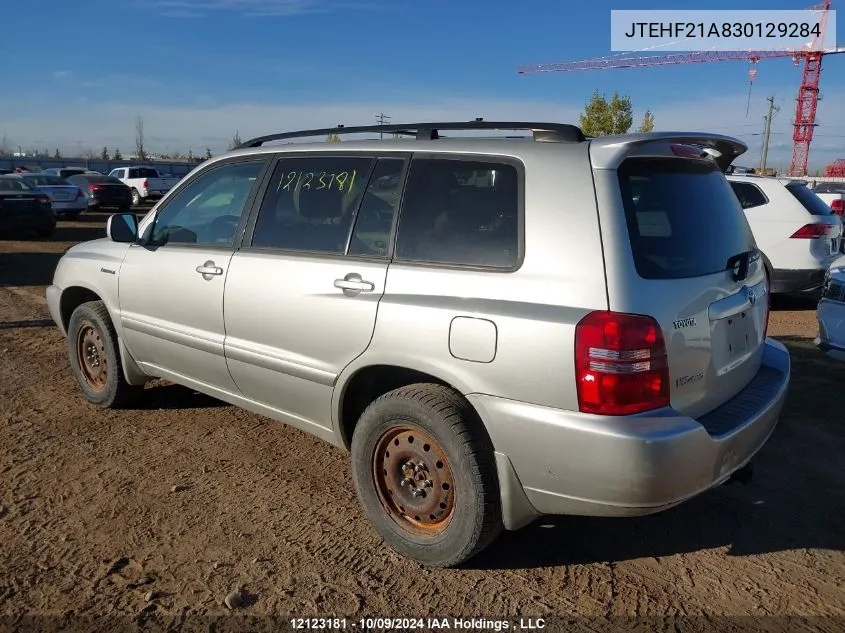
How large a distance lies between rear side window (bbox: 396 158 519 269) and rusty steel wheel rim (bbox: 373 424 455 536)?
780mm

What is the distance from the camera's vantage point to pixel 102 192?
→ 23.1m

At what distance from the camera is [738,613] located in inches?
108

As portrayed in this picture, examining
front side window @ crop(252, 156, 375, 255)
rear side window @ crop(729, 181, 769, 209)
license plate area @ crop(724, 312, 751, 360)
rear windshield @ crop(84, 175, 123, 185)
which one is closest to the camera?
license plate area @ crop(724, 312, 751, 360)

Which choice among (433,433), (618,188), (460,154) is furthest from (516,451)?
(460,154)

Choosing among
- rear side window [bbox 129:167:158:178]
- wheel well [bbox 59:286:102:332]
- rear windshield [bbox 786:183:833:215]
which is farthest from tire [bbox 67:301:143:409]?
rear side window [bbox 129:167:158:178]

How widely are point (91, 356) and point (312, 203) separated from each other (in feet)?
7.98

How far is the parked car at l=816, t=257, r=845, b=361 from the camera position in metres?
4.86

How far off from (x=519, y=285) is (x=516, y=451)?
0.64 m

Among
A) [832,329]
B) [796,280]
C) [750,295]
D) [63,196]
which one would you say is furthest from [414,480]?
[63,196]

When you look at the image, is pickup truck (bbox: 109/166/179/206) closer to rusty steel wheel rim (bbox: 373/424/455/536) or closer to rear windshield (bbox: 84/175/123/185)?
rear windshield (bbox: 84/175/123/185)

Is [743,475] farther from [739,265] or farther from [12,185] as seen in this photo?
[12,185]

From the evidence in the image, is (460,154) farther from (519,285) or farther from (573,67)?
(573,67)

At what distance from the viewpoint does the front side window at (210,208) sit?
399 centimetres

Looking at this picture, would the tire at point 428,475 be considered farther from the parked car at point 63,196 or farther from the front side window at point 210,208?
the parked car at point 63,196
